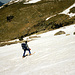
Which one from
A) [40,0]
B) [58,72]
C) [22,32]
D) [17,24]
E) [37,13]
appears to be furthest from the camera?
[40,0]

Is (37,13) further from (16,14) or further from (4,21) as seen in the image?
(4,21)

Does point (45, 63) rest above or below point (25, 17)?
below

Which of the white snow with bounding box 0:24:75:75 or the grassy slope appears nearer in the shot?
the white snow with bounding box 0:24:75:75

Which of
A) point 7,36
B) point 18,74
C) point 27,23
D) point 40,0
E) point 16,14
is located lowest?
point 18,74

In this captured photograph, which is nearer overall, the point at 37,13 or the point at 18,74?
the point at 18,74

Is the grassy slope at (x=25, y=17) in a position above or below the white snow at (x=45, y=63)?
above

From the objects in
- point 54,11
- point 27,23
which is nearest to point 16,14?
point 27,23

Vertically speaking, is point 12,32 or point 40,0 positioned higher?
point 40,0

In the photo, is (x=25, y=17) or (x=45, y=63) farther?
(x=25, y=17)

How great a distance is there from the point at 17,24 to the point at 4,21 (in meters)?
10.5

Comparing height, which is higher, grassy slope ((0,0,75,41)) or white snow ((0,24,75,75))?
grassy slope ((0,0,75,41))

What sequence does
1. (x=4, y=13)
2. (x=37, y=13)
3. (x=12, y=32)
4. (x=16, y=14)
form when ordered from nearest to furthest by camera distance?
(x=12, y=32) → (x=37, y=13) → (x=16, y=14) → (x=4, y=13)

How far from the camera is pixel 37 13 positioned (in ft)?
175

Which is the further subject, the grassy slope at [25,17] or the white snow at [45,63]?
the grassy slope at [25,17]
